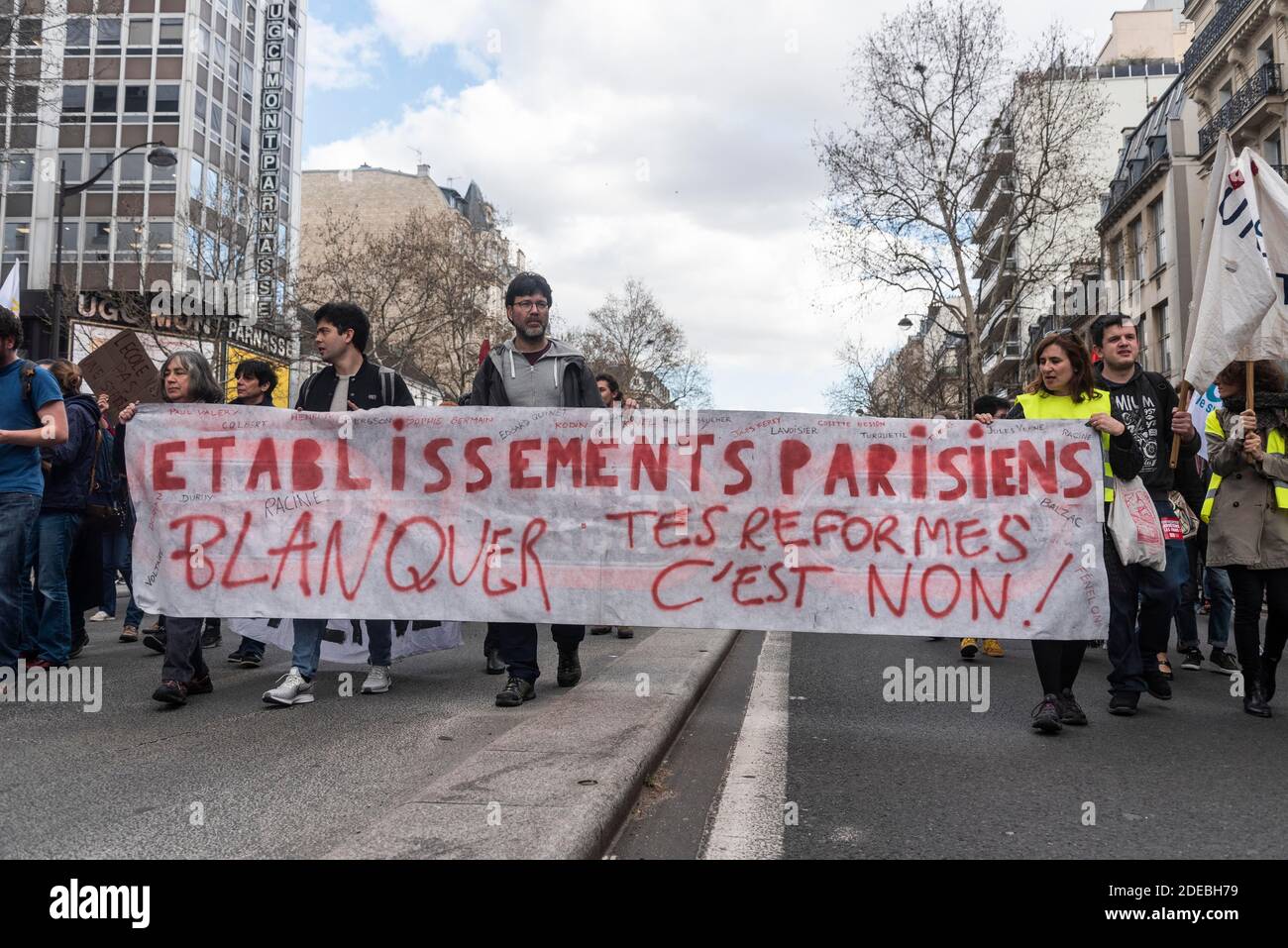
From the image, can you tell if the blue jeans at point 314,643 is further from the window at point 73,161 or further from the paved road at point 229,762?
Result: the window at point 73,161

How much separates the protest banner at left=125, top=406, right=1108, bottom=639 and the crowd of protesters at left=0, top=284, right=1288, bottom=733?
0.60 ft

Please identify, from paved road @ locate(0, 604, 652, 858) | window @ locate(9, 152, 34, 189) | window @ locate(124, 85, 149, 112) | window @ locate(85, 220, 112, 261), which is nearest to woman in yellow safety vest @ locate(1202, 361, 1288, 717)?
paved road @ locate(0, 604, 652, 858)

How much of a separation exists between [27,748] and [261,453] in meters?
1.84

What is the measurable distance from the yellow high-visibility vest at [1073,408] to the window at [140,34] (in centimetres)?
4848

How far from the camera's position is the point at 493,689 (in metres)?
5.73

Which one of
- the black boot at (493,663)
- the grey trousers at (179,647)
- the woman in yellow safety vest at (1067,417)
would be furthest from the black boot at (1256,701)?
the grey trousers at (179,647)

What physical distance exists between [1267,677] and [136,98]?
161ft

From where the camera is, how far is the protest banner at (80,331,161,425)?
30.3 feet

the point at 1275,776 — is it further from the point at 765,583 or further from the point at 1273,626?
the point at 765,583

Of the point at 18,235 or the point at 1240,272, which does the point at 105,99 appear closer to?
the point at 18,235

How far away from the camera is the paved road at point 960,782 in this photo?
323cm

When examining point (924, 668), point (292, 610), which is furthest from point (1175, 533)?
point (292, 610)

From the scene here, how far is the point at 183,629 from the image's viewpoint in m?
5.24

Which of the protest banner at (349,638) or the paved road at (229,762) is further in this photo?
the protest banner at (349,638)
